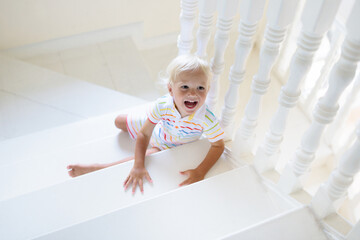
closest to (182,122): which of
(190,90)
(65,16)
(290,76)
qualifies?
(190,90)

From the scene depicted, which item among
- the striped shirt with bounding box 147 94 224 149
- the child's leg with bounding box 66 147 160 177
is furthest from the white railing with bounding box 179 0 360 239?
the child's leg with bounding box 66 147 160 177

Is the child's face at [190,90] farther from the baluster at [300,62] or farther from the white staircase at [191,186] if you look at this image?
the baluster at [300,62]

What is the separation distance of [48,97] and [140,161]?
3.59 ft

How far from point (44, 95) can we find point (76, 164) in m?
0.88

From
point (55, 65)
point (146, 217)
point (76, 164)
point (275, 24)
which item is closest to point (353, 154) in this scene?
point (275, 24)

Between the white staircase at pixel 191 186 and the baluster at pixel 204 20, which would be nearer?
the white staircase at pixel 191 186

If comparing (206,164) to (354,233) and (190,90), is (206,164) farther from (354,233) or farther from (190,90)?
(354,233)

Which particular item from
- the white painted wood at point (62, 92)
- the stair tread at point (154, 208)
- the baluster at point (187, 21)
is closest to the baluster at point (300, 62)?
the stair tread at point (154, 208)

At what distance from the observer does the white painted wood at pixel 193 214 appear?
1107mm

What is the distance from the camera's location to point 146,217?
1146 mm

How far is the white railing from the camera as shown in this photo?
858mm

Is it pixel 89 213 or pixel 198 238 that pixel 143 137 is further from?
pixel 198 238

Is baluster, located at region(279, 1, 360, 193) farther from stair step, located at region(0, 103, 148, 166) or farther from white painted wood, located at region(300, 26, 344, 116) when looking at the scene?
white painted wood, located at region(300, 26, 344, 116)

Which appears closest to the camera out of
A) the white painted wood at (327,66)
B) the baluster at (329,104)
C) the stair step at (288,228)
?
the baluster at (329,104)
